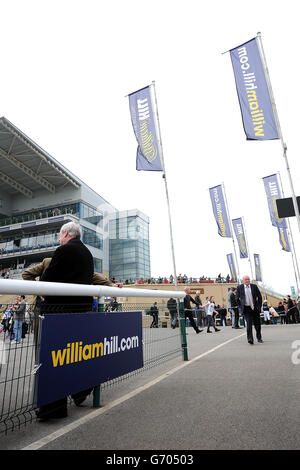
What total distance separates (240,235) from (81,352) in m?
22.6

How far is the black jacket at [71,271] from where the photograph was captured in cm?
278

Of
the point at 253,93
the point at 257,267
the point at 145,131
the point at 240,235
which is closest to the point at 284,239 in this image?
the point at 240,235

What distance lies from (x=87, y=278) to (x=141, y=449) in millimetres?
1659

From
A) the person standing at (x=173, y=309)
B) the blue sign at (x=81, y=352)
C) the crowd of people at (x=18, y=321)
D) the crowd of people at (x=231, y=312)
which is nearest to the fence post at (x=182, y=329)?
the person standing at (x=173, y=309)

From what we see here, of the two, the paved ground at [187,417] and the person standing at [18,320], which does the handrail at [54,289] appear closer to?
the person standing at [18,320]

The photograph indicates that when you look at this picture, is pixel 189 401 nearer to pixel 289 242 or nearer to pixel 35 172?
pixel 289 242

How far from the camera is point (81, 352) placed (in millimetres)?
2684

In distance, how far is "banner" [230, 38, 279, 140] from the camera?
812cm

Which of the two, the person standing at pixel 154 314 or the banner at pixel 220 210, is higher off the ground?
the banner at pixel 220 210

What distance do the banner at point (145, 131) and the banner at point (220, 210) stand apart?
9.32 m

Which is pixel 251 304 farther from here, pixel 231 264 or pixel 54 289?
pixel 231 264

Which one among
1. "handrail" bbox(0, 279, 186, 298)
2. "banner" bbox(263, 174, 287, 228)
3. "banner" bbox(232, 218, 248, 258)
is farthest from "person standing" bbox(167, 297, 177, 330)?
"banner" bbox(232, 218, 248, 258)

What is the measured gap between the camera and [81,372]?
266 centimetres

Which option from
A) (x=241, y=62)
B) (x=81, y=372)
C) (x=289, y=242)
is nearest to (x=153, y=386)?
(x=81, y=372)
